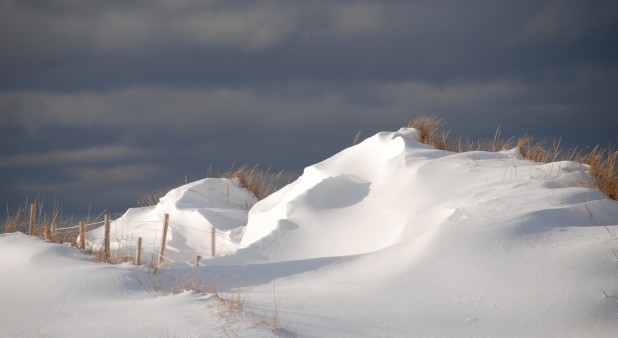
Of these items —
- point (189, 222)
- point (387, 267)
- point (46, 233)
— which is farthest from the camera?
point (189, 222)

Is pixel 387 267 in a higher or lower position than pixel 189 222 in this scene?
lower

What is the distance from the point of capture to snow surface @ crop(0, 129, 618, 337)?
5281 millimetres

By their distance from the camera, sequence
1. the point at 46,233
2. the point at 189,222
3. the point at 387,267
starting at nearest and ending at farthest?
the point at 387,267
the point at 46,233
the point at 189,222

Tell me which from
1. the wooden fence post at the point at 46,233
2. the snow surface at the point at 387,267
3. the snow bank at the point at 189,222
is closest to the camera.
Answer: the snow surface at the point at 387,267

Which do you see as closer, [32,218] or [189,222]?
[32,218]

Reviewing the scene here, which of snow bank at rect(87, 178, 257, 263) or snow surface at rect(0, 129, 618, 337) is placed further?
snow bank at rect(87, 178, 257, 263)

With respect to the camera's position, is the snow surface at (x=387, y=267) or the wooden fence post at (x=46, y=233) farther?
the wooden fence post at (x=46, y=233)

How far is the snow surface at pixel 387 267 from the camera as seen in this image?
5.28 m

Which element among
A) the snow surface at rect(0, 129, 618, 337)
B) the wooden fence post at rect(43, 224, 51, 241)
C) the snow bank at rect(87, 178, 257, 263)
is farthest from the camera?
the snow bank at rect(87, 178, 257, 263)

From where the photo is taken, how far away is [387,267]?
655 centimetres

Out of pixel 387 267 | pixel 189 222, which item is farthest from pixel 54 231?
pixel 387 267

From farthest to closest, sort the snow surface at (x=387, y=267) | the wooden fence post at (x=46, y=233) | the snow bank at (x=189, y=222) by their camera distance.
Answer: the snow bank at (x=189, y=222) → the wooden fence post at (x=46, y=233) → the snow surface at (x=387, y=267)

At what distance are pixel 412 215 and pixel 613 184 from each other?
2.62 m

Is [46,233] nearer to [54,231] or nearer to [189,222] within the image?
[54,231]
